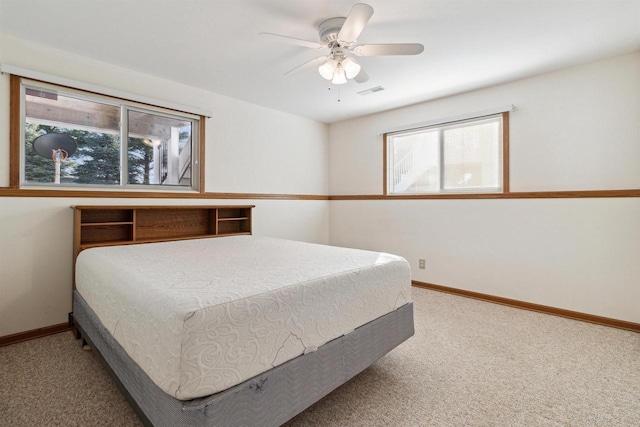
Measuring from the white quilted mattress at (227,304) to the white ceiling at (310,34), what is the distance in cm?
165

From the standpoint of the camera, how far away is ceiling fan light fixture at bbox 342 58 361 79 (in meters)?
2.13

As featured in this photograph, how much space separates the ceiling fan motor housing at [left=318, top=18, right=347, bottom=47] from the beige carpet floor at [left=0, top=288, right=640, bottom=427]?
2284mm

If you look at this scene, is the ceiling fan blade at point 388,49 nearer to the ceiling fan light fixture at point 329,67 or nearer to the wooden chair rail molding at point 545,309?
the ceiling fan light fixture at point 329,67

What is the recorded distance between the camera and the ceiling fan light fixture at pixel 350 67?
7.00ft

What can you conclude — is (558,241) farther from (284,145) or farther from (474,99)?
(284,145)

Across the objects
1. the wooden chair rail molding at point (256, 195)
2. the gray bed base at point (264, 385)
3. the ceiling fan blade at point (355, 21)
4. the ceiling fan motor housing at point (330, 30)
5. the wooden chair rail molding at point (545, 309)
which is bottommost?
the wooden chair rail molding at point (545, 309)

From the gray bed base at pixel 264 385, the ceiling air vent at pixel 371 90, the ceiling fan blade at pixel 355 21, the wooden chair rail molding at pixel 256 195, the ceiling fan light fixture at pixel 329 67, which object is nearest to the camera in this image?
the gray bed base at pixel 264 385

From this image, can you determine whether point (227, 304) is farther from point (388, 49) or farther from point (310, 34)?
point (310, 34)

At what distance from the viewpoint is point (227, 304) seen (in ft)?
3.60

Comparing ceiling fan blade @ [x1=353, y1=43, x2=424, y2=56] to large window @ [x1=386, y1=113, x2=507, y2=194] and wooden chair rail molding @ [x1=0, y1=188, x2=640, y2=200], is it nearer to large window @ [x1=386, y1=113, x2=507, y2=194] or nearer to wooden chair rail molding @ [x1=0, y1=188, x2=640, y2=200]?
large window @ [x1=386, y1=113, x2=507, y2=194]

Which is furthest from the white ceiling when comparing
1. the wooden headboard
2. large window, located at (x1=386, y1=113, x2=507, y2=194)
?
the wooden headboard

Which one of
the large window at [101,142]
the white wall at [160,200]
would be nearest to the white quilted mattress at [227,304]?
the white wall at [160,200]

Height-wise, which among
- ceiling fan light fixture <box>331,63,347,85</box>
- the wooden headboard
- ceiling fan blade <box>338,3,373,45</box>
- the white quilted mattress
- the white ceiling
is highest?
the white ceiling

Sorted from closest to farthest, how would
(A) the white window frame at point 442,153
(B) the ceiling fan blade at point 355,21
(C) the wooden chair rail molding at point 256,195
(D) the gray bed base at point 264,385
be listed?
1. (D) the gray bed base at point 264,385
2. (B) the ceiling fan blade at point 355,21
3. (C) the wooden chair rail molding at point 256,195
4. (A) the white window frame at point 442,153
